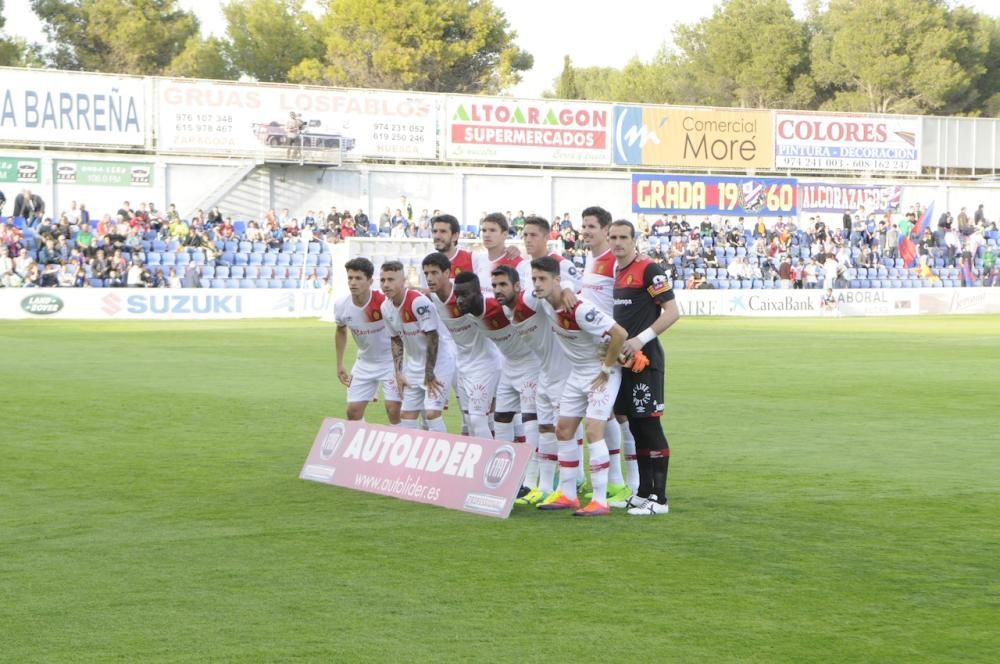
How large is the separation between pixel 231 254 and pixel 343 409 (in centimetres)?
2588

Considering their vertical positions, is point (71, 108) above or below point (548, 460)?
A: above

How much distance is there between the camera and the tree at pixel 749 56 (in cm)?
8700

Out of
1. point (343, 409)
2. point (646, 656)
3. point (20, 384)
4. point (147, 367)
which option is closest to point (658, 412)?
point (646, 656)

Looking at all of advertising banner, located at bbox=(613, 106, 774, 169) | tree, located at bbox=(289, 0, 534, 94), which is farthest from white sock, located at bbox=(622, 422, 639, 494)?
tree, located at bbox=(289, 0, 534, 94)

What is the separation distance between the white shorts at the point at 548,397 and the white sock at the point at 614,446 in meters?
0.43

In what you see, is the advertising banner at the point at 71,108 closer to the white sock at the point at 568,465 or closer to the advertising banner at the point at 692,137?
the advertising banner at the point at 692,137

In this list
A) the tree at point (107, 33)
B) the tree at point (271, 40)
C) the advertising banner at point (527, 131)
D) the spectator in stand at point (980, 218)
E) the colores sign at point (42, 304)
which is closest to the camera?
the colores sign at point (42, 304)

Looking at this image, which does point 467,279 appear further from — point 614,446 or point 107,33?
point 107,33

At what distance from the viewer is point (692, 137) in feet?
176

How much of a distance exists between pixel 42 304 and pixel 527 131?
21.2 metres

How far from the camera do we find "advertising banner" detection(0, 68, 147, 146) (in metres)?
43.8

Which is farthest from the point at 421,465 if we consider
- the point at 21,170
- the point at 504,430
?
→ the point at 21,170

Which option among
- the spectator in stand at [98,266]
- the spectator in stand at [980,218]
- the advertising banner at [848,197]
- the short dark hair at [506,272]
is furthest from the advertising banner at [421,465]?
the spectator in stand at [980,218]

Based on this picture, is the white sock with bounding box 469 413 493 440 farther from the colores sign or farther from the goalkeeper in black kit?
the colores sign
